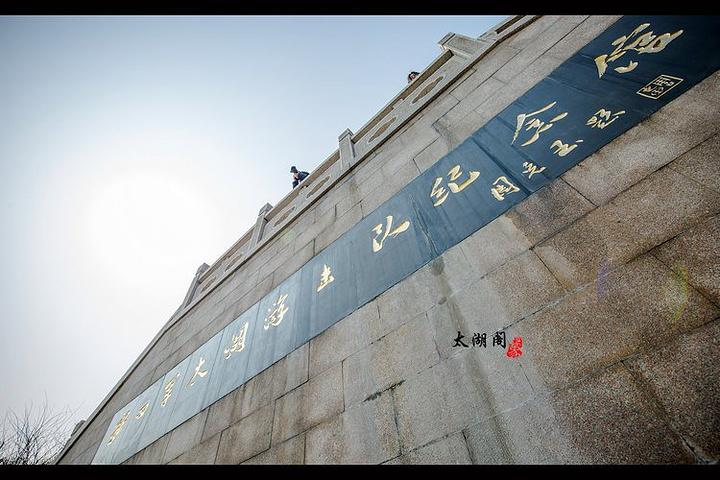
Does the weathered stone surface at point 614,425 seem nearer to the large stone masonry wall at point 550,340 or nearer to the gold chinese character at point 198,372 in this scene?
the large stone masonry wall at point 550,340

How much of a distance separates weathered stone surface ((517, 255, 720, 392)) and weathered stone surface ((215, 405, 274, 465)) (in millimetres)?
3087

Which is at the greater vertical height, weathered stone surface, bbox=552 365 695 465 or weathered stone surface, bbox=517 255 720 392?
weathered stone surface, bbox=517 255 720 392

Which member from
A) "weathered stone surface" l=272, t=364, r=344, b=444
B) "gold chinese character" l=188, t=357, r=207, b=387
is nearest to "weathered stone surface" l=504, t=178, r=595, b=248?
"weathered stone surface" l=272, t=364, r=344, b=444

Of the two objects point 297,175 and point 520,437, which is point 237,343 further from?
point 297,175

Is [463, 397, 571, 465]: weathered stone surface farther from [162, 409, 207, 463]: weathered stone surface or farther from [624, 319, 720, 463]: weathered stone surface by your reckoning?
[162, 409, 207, 463]: weathered stone surface

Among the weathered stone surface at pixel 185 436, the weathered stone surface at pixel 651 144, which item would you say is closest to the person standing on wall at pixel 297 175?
the weathered stone surface at pixel 185 436

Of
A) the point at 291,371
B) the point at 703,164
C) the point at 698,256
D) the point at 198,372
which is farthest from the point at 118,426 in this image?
the point at 703,164

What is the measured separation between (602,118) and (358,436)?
12.8 feet

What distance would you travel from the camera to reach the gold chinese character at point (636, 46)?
3.54 meters

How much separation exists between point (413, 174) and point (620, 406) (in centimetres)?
374

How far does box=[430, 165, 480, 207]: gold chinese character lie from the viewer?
423cm

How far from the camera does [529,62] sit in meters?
4.89

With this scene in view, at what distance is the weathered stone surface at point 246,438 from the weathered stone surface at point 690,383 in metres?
3.70
